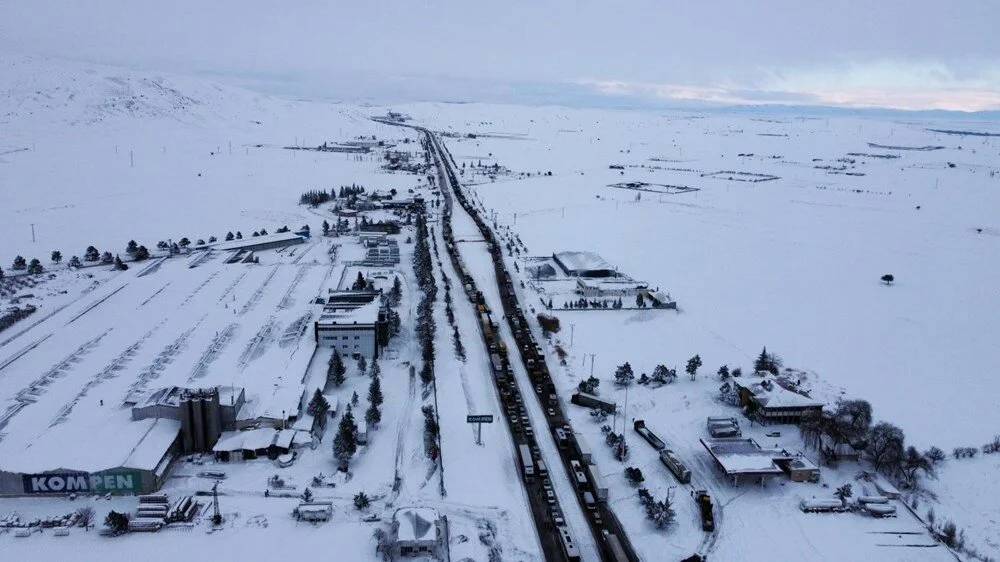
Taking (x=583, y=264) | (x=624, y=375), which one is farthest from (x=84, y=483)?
(x=583, y=264)

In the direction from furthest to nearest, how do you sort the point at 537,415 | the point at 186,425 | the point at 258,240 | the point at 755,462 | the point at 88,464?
1. the point at 258,240
2. the point at 537,415
3. the point at 186,425
4. the point at 755,462
5. the point at 88,464

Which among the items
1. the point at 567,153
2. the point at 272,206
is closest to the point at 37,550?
the point at 272,206

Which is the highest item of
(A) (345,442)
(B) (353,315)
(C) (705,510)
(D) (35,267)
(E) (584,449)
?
(D) (35,267)

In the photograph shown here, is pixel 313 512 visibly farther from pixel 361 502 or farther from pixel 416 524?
pixel 416 524

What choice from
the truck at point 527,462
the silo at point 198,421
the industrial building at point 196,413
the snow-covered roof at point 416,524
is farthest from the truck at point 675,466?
the silo at point 198,421

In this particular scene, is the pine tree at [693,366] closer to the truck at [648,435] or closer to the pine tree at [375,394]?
the truck at [648,435]

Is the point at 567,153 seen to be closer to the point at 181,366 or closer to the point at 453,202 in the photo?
the point at 453,202

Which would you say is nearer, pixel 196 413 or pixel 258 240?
pixel 196 413
